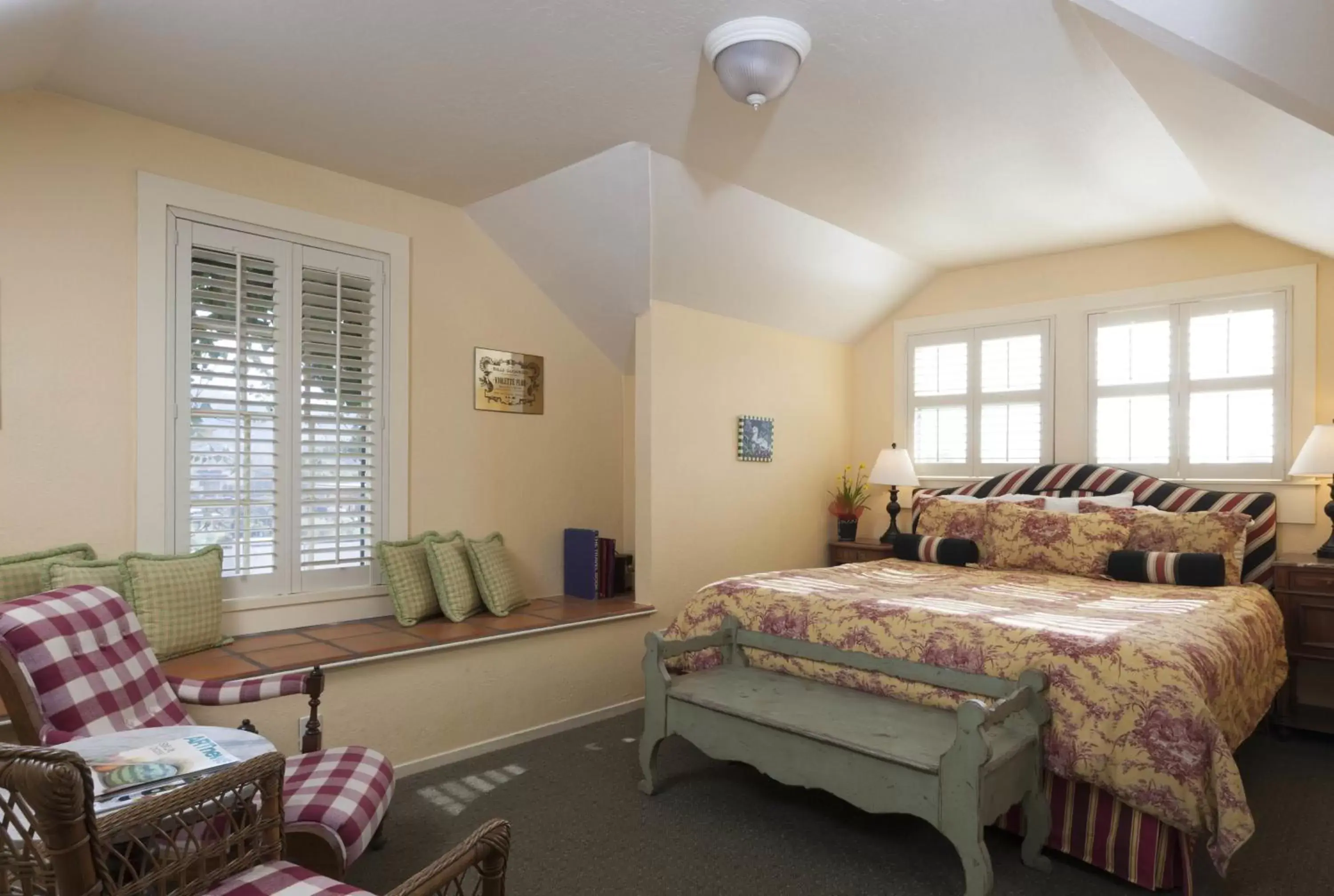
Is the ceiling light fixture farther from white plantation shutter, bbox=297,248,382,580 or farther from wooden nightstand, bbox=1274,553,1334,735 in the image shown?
wooden nightstand, bbox=1274,553,1334,735

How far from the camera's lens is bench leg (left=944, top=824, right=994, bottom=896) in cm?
216

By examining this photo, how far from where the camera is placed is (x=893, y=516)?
212 inches

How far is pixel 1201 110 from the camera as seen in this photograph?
107 inches

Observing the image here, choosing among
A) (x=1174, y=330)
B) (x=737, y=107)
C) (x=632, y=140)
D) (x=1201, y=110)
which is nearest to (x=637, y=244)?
(x=632, y=140)

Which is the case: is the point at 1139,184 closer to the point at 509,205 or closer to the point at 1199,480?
the point at 1199,480

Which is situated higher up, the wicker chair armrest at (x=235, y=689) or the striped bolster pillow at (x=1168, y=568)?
the striped bolster pillow at (x=1168, y=568)

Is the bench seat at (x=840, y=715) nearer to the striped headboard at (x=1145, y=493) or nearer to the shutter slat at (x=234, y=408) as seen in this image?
the shutter slat at (x=234, y=408)

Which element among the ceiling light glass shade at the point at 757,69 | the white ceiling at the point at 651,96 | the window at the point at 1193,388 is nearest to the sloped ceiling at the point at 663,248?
the white ceiling at the point at 651,96

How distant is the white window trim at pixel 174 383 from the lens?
313cm

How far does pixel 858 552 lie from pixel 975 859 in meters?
3.18

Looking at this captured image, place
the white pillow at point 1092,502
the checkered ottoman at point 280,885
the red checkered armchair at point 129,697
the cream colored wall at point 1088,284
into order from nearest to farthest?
1. the checkered ottoman at point 280,885
2. the red checkered armchair at point 129,697
3. the cream colored wall at point 1088,284
4. the white pillow at point 1092,502

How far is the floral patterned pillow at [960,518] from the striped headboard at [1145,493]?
0.25 meters

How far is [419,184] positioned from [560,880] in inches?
123

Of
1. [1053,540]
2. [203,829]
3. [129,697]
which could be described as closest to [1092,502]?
[1053,540]
